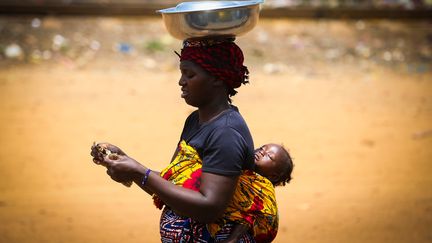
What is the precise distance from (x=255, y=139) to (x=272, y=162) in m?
4.45

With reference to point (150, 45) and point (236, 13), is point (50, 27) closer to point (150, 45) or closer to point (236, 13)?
point (150, 45)

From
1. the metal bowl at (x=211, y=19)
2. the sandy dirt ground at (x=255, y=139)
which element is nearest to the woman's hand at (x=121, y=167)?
the metal bowl at (x=211, y=19)

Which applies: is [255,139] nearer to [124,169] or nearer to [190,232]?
[190,232]

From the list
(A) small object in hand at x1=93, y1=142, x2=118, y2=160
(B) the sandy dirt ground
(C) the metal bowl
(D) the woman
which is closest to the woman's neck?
(D) the woman

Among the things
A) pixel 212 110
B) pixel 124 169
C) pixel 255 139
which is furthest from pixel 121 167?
pixel 255 139

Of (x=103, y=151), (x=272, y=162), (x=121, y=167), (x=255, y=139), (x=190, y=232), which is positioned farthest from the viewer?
(x=255, y=139)

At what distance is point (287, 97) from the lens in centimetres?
927

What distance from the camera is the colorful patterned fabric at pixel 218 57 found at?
8.54 feet

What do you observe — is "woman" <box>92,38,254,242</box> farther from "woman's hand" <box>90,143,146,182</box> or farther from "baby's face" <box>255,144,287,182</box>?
"baby's face" <box>255,144,287,182</box>

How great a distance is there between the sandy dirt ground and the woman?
2.73 m

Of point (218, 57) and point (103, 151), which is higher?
point (218, 57)

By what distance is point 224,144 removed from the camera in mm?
2484

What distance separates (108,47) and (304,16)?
4005 mm

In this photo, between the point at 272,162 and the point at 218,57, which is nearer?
the point at 218,57
